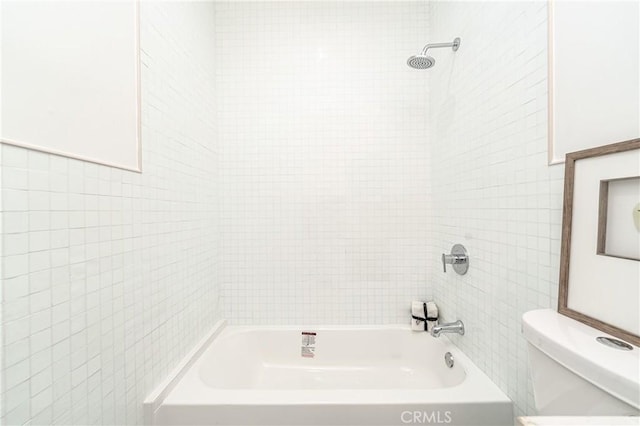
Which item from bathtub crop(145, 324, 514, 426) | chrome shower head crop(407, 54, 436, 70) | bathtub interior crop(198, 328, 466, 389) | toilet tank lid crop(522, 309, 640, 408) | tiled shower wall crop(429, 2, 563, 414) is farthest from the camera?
bathtub interior crop(198, 328, 466, 389)

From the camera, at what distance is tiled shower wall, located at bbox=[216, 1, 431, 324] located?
67.2 inches

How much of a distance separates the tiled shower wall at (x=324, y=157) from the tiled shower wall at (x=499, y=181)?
0.24 metres

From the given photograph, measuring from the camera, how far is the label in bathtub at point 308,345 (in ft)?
5.57

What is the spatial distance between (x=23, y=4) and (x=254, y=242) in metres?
1.32

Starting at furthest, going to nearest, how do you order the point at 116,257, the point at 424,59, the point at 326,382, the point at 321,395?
the point at 326,382, the point at 424,59, the point at 321,395, the point at 116,257

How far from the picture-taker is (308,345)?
1.70 metres

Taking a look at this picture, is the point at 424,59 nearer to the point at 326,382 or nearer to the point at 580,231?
the point at 580,231

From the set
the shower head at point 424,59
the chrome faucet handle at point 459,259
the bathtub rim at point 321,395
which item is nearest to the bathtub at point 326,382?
the bathtub rim at point 321,395

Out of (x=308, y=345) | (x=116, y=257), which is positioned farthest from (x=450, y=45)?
(x=308, y=345)

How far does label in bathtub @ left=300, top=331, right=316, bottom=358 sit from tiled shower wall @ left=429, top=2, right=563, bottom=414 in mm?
779

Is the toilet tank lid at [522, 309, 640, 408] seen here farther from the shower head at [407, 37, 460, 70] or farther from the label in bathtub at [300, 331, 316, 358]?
the label in bathtub at [300, 331, 316, 358]

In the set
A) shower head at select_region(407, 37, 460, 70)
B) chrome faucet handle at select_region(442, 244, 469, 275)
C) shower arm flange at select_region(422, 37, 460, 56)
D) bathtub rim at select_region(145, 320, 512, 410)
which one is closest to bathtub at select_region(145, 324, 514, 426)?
bathtub rim at select_region(145, 320, 512, 410)

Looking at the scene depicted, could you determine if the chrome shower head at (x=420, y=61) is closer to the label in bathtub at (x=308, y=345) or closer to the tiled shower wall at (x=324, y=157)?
the tiled shower wall at (x=324, y=157)

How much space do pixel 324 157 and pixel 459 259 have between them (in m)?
0.92
